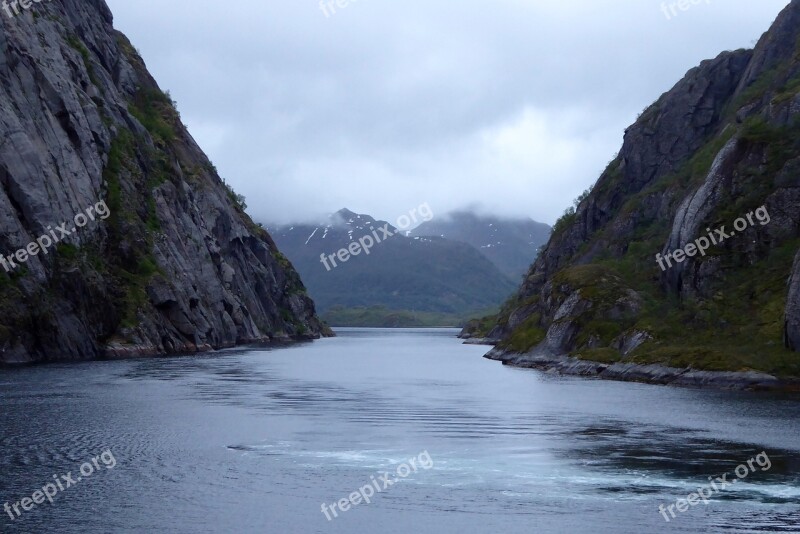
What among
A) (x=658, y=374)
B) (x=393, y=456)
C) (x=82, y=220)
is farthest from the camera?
(x=82, y=220)

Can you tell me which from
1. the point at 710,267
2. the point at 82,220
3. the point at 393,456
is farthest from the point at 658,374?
the point at 82,220

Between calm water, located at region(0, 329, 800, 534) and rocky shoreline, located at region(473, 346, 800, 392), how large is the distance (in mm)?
4963

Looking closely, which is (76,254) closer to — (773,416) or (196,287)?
(196,287)

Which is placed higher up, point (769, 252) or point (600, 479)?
point (769, 252)

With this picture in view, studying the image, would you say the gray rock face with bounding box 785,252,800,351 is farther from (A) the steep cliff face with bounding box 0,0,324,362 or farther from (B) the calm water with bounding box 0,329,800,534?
(A) the steep cliff face with bounding box 0,0,324,362

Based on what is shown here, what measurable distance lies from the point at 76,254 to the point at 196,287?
47857 mm

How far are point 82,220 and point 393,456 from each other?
374 ft

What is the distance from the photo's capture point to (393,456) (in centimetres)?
4700

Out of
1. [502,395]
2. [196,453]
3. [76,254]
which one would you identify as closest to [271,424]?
[196,453]

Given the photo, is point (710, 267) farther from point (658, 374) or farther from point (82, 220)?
point (82, 220)

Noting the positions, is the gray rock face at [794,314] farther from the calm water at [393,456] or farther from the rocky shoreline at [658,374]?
the calm water at [393,456]

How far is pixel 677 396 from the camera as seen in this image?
82.3m

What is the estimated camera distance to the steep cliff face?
126 metres

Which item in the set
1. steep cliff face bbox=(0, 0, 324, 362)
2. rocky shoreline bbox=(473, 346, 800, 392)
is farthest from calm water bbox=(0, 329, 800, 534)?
steep cliff face bbox=(0, 0, 324, 362)
